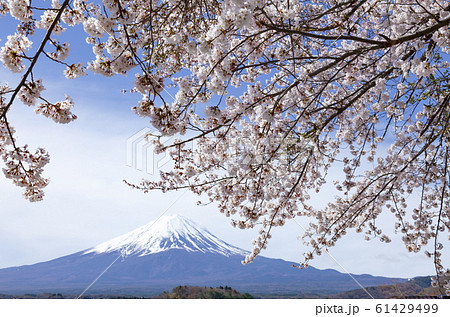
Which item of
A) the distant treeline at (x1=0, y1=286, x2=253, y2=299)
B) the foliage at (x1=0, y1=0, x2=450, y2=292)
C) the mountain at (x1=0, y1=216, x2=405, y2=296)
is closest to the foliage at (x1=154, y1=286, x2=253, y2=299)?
the distant treeline at (x1=0, y1=286, x2=253, y2=299)

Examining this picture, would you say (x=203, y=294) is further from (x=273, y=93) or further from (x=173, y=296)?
(x=273, y=93)

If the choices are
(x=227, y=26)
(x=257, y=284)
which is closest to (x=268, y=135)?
(x=227, y=26)

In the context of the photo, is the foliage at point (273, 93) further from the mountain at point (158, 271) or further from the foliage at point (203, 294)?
the mountain at point (158, 271)

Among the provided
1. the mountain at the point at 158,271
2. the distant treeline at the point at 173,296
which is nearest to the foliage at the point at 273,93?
the distant treeline at the point at 173,296

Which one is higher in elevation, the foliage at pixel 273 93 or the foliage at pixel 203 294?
the foliage at pixel 273 93

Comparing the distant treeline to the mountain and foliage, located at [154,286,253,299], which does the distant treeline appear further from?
the mountain

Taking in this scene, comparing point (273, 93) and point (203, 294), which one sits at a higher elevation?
point (273, 93)

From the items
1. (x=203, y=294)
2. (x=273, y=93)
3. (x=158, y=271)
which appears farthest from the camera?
(x=158, y=271)

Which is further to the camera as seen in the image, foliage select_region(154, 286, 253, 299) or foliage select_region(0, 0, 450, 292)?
foliage select_region(154, 286, 253, 299)

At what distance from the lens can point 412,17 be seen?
165 inches

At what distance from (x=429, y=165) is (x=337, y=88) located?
5.58 ft

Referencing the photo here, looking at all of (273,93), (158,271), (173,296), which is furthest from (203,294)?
Result: (158,271)

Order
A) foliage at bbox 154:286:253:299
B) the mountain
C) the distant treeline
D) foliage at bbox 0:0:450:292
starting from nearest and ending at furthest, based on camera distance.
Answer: foliage at bbox 0:0:450:292 → the distant treeline → foliage at bbox 154:286:253:299 → the mountain

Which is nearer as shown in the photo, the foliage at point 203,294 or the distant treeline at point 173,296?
the distant treeline at point 173,296
